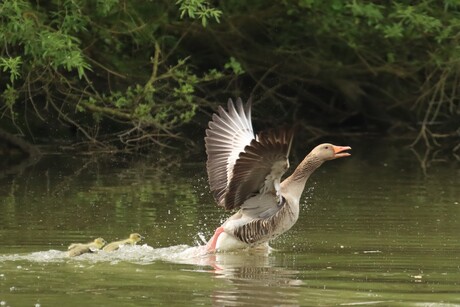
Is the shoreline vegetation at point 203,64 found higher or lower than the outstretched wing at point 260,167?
higher

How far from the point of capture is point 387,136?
101 feet

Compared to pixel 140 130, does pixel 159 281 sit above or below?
below

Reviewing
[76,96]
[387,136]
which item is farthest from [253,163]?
[387,136]

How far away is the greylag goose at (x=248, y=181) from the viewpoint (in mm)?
11539

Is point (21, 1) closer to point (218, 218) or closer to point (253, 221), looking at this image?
point (218, 218)

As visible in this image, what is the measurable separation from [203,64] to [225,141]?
15.0m

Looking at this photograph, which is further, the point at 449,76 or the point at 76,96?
the point at 449,76

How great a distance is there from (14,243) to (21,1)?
308 inches

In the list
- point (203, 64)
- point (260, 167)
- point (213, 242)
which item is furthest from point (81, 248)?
point (203, 64)

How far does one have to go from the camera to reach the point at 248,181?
11758 millimetres

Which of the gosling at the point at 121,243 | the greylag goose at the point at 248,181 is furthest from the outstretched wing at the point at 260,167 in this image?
the gosling at the point at 121,243

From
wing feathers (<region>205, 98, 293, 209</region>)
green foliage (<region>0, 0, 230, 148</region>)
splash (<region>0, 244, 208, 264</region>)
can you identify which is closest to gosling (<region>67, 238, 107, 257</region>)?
splash (<region>0, 244, 208, 264</region>)

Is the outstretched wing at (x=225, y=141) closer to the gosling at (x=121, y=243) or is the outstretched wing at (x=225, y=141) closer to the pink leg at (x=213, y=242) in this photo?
the pink leg at (x=213, y=242)

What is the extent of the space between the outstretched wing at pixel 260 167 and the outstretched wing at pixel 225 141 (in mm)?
360
